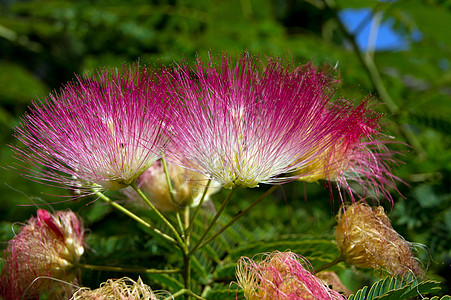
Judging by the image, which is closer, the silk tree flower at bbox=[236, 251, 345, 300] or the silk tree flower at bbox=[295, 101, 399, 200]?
the silk tree flower at bbox=[236, 251, 345, 300]

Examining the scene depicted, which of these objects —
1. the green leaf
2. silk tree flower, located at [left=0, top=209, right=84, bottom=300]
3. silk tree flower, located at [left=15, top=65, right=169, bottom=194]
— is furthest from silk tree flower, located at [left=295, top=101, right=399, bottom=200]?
silk tree flower, located at [left=0, top=209, right=84, bottom=300]

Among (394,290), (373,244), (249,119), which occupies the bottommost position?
(394,290)

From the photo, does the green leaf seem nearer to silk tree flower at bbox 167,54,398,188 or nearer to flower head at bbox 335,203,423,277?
flower head at bbox 335,203,423,277

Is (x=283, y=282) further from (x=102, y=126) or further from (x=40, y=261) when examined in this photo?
(x=40, y=261)

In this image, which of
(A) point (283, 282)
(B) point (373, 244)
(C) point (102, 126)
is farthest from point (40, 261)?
(B) point (373, 244)

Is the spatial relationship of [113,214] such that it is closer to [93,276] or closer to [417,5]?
[93,276]

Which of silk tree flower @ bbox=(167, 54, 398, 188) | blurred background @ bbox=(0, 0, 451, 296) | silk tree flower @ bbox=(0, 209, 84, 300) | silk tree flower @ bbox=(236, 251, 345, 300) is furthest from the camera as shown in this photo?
blurred background @ bbox=(0, 0, 451, 296)
